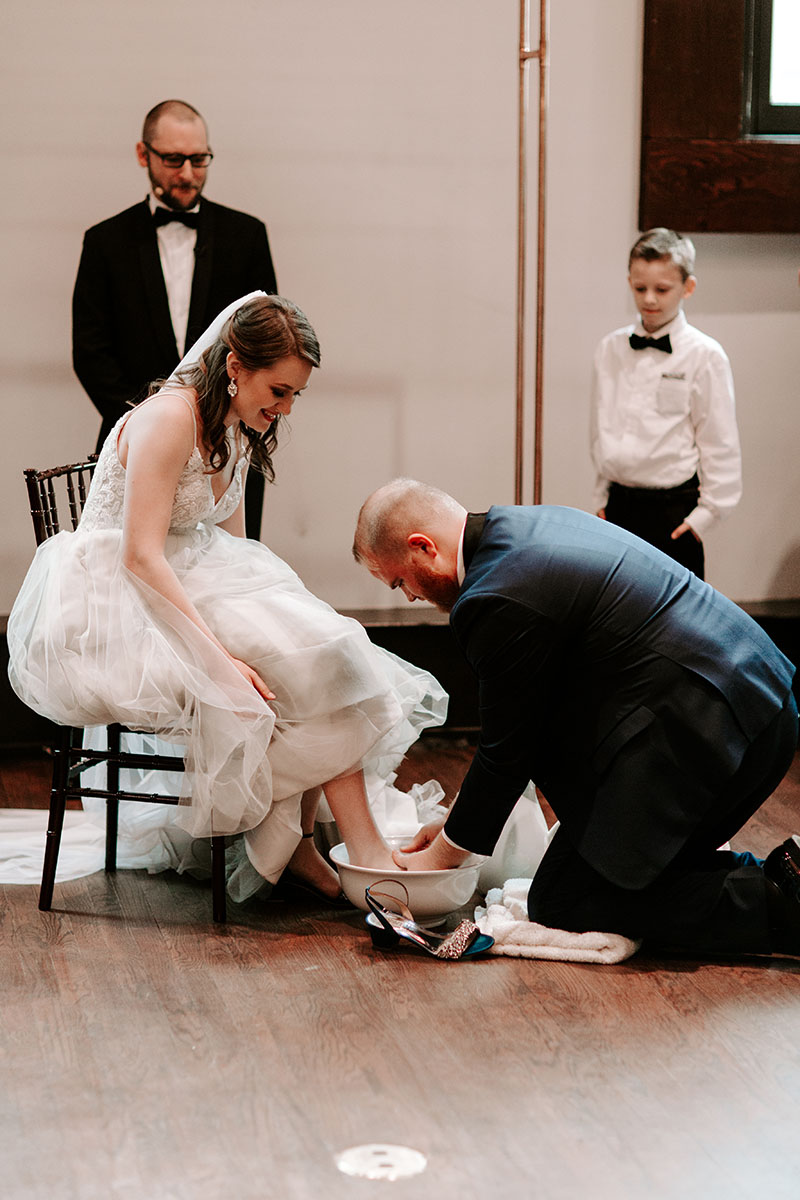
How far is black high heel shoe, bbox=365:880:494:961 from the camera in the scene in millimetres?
2332

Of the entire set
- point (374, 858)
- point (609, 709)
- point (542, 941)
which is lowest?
point (542, 941)

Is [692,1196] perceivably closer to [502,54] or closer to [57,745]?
[57,745]

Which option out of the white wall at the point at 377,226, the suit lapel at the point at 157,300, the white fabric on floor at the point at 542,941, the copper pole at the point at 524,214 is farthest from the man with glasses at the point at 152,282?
the white fabric on floor at the point at 542,941

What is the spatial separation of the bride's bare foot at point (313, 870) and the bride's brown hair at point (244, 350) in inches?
29.5

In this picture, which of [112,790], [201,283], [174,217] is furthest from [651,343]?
[112,790]

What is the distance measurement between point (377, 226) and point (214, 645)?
A: 220 cm

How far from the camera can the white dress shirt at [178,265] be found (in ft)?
12.2

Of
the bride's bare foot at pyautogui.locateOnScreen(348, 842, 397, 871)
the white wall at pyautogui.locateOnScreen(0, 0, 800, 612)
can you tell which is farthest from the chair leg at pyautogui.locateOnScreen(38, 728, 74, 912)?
the white wall at pyautogui.locateOnScreen(0, 0, 800, 612)

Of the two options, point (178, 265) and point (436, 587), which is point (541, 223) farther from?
point (436, 587)

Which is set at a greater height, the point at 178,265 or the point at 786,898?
the point at 178,265

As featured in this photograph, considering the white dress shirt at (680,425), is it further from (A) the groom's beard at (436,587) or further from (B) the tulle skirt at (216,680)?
(A) the groom's beard at (436,587)

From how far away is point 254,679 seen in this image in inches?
97.1

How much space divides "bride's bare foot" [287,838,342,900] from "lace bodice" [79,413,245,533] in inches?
26.2

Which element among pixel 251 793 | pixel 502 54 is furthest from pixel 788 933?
pixel 502 54
